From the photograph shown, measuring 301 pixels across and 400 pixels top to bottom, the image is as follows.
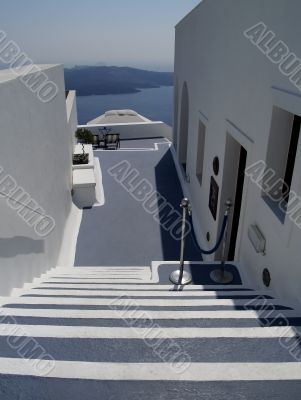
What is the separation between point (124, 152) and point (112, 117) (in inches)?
320

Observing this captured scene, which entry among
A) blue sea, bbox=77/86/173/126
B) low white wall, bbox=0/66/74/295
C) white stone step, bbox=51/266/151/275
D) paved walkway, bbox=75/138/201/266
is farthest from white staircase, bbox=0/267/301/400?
blue sea, bbox=77/86/173/126

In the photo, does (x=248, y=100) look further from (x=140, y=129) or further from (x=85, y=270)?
(x=140, y=129)

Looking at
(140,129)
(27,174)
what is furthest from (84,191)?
(140,129)

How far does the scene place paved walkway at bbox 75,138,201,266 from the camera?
7.66m

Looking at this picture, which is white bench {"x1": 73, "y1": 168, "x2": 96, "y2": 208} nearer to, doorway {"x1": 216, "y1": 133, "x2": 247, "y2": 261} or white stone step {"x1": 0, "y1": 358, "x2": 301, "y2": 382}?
doorway {"x1": 216, "y1": 133, "x2": 247, "y2": 261}

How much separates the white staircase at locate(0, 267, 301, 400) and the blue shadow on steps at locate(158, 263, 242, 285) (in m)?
1.98

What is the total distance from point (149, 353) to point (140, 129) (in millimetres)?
17333

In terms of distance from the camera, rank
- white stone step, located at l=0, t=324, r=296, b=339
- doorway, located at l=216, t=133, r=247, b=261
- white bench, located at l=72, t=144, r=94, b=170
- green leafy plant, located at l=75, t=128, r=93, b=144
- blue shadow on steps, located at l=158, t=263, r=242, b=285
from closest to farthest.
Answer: white stone step, located at l=0, t=324, r=296, b=339 < blue shadow on steps, located at l=158, t=263, r=242, b=285 < doorway, located at l=216, t=133, r=247, b=261 < white bench, located at l=72, t=144, r=94, b=170 < green leafy plant, located at l=75, t=128, r=93, b=144

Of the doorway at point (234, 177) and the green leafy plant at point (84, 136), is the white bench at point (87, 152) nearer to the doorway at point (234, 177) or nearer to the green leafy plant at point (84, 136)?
the green leafy plant at point (84, 136)

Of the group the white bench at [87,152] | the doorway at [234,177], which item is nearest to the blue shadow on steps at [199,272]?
the doorway at [234,177]

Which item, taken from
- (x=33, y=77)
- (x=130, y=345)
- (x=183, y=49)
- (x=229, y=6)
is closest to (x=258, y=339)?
(x=130, y=345)

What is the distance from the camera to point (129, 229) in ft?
28.7

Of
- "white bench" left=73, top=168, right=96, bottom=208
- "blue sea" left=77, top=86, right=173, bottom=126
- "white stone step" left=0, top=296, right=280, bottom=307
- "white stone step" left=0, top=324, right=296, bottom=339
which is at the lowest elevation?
"blue sea" left=77, top=86, right=173, bottom=126

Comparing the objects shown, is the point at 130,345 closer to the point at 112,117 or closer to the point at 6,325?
the point at 6,325
